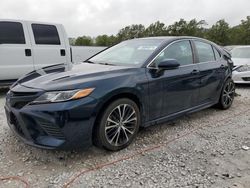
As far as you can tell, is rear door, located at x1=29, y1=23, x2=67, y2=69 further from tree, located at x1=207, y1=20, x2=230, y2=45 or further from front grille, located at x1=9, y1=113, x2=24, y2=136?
tree, located at x1=207, y1=20, x2=230, y2=45

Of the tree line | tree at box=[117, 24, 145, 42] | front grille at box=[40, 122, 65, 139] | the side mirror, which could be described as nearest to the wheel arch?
front grille at box=[40, 122, 65, 139]

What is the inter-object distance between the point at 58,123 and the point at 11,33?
425 cm

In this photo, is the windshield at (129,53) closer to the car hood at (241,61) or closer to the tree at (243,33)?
the car hood at (241,61)

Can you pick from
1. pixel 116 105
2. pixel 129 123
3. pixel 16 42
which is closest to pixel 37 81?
pixel 116 105

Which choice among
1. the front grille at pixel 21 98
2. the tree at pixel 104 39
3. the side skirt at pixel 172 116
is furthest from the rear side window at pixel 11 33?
the tree at pixel 104 39

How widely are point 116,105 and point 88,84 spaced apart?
→ 46 centimetres

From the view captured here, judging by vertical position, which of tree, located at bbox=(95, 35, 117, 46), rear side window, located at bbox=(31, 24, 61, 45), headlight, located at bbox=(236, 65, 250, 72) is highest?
tree, located at bbox=(95, 35, 117, 46)

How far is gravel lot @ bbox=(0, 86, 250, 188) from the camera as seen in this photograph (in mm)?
2744

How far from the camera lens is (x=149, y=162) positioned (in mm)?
3137

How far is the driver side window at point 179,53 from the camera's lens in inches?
152

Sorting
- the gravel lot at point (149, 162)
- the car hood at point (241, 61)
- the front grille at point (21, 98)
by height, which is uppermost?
the car hood at point (241, 61)

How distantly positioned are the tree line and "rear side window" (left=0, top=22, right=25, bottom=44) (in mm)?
25564

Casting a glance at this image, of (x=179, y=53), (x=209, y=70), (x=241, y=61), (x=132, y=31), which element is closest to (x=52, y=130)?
(x=179, y=53)

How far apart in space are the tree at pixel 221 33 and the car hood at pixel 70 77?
109 ft
